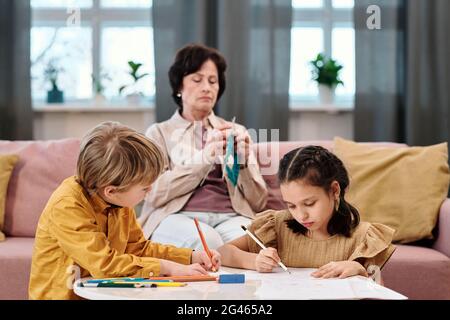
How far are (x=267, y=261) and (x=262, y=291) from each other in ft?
0.71

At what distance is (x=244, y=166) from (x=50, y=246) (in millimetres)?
1046

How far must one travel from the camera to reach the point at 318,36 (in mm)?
3672

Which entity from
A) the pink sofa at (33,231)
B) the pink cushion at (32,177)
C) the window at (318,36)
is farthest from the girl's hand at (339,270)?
the window at (318,36)

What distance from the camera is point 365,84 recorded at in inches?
137

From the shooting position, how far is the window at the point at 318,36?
364 cm

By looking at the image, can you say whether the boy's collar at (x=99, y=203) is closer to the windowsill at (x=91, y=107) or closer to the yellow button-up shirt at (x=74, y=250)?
the yellow button-up shirt at (x=74, y=250)

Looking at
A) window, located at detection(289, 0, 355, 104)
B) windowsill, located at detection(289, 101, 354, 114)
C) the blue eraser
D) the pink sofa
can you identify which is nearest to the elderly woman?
the pink sofa

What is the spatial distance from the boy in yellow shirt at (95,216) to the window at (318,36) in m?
2.26

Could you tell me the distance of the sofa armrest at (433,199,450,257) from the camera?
2.54 metres

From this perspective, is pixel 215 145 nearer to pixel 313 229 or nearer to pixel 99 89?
pixel 313 229

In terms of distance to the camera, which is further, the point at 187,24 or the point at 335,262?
the point at 187,24

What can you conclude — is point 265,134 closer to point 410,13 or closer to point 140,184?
point 410,13

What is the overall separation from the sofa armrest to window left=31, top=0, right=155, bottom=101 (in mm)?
1556
